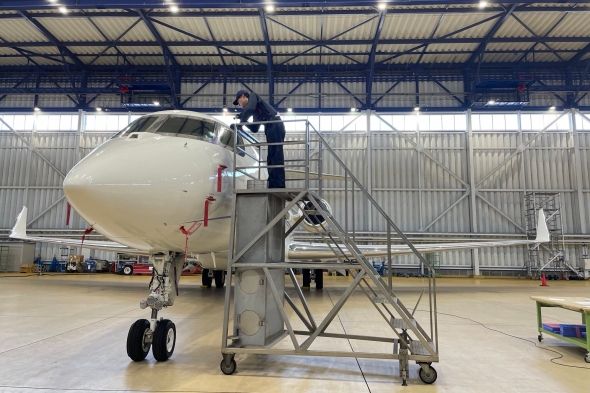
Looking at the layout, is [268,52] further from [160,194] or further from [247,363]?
[247,363]

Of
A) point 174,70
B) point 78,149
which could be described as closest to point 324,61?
point 174,70

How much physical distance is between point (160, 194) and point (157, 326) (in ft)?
6.80

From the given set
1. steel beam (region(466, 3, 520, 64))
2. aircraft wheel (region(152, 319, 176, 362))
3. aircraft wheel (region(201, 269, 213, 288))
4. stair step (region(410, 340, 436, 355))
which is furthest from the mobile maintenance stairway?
steel beam (region(466, 3, 520, 64))

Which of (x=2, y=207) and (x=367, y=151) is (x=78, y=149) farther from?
(x=367, y=151)

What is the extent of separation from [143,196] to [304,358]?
340 centimetres

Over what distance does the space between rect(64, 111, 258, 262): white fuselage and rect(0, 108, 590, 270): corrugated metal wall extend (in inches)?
809

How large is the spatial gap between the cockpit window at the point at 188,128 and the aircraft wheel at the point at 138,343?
3.12m

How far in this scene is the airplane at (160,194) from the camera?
472 centimetres

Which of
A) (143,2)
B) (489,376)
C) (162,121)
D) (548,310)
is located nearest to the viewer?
(489,376)

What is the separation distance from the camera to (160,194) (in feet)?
16.5

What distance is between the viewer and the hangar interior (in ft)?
71.7

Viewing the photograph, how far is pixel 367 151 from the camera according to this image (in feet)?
87.8

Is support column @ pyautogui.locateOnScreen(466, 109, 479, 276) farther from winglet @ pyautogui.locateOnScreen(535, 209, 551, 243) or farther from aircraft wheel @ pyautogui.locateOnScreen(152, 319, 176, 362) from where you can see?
aircraft wheel @ pyautogui.locateOnScreen(152, 319, 176, 362)

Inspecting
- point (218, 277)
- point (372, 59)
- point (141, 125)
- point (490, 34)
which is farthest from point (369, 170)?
point (141, 125)
